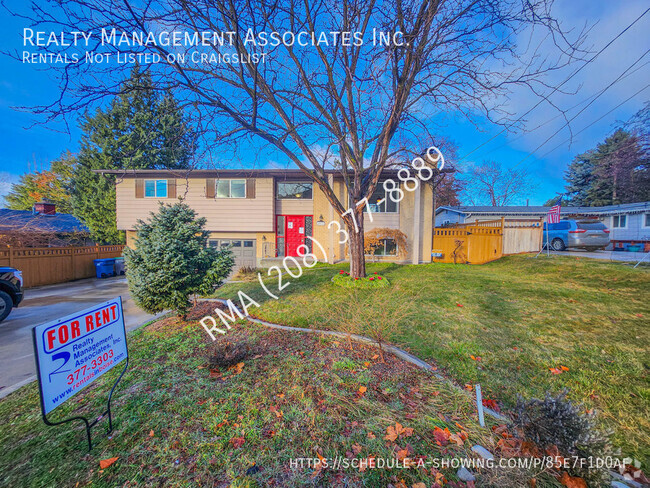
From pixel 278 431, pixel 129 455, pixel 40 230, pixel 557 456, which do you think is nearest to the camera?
pixel 557 456

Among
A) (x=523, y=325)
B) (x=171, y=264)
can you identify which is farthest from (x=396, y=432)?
(x=171, y=264)

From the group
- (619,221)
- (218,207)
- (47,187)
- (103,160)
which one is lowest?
(619,221)

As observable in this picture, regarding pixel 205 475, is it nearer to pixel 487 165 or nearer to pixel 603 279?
pixel 603 279

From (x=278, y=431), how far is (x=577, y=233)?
56.5 feet

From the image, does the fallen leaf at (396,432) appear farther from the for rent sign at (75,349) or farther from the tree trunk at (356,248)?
the tree trunk at (356,248)

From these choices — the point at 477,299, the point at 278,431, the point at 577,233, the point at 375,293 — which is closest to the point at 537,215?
the point at 577,233

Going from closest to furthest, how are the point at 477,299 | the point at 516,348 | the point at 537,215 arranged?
the point at 516,348
the point at 477,299
the point at 537,215

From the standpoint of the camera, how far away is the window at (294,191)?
12.6 m

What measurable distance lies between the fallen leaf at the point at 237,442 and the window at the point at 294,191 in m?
11.4

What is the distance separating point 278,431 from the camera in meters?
1.98

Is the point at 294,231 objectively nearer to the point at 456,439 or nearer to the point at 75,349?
the point at 75,349

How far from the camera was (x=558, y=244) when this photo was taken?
1296cm

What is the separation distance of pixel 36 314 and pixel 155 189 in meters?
8.04

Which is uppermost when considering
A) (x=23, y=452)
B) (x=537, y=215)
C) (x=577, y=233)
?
(x=537, y=215)
